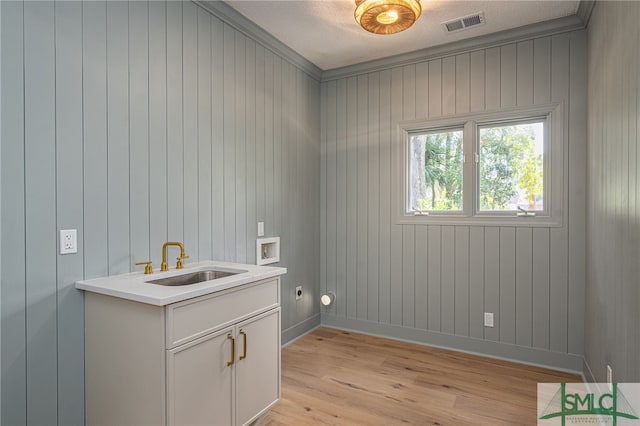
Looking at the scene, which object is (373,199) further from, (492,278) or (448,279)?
(492,278)

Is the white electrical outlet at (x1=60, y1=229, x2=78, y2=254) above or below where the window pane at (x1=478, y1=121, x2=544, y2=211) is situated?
below

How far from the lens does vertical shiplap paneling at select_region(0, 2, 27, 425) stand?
1.57 meters

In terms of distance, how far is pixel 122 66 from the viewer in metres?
2.04

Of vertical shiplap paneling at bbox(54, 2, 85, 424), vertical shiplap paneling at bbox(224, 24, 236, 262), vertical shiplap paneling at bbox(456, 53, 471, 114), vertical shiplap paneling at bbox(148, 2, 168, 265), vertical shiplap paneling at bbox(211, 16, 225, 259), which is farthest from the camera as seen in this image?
vertical shiplap paneling at bbox(456, 53, 471, 114)

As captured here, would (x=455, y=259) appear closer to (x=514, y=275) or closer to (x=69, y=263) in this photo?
(x=514, y=275)

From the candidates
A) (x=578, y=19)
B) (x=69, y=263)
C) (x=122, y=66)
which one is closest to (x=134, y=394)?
(x=69, y=263)

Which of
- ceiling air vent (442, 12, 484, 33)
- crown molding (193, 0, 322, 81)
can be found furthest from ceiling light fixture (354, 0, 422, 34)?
crown molding (193, 0, 322, 81)

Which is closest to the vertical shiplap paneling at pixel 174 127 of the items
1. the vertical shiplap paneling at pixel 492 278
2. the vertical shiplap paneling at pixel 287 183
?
the vertical shiplap paneling at pixel 287 183

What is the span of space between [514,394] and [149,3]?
11.3 ft

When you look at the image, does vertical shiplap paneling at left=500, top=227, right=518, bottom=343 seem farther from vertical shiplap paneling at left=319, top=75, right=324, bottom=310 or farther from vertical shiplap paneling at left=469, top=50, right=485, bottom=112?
vertical shiplap paneling at left=319, top=75, right=324, bottom=310

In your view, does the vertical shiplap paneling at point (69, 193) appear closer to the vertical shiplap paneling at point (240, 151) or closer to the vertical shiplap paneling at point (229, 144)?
the vertical shiplap paneling at point (229, 144)

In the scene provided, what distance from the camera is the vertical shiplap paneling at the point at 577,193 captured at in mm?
2779

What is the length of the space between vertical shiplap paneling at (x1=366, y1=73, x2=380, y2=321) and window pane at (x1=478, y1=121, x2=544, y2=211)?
3.12 ft

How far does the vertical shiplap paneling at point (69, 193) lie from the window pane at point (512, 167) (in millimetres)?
2988
